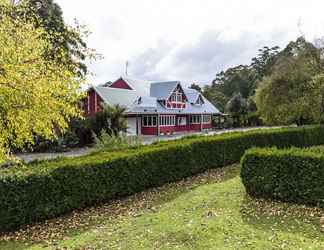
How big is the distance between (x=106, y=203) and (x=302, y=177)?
5144mm

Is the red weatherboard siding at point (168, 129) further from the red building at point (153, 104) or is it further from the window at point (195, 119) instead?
the window at point (195, 119)

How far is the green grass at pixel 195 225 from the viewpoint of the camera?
20.9 feet

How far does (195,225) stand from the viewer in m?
7.15

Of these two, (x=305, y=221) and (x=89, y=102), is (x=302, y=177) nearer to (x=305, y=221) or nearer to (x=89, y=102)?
(x=305, y=221)

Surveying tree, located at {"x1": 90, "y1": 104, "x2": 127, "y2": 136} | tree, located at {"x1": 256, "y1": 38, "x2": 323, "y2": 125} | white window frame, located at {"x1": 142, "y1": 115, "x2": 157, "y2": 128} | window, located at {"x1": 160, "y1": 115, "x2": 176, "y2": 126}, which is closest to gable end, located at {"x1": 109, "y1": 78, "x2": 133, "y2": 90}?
white window frame, located at {"x1": 142, "y1": 115, "x2": 157, "y2": 128}

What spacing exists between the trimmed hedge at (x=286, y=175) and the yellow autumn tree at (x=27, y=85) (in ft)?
15.5

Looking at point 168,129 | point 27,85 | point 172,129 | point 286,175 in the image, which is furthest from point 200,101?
point 27,85

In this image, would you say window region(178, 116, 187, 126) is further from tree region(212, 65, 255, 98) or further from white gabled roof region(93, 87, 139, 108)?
tree region(212, 65, 255, 98)

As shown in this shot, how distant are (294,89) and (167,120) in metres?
21.0

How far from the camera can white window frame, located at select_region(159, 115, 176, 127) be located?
43188mm

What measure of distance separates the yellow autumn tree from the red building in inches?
1130

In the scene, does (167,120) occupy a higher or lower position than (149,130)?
higher

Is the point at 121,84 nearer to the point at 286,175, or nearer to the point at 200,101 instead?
the point at 200,101

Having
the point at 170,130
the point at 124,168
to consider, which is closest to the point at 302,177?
the point at 124,168
